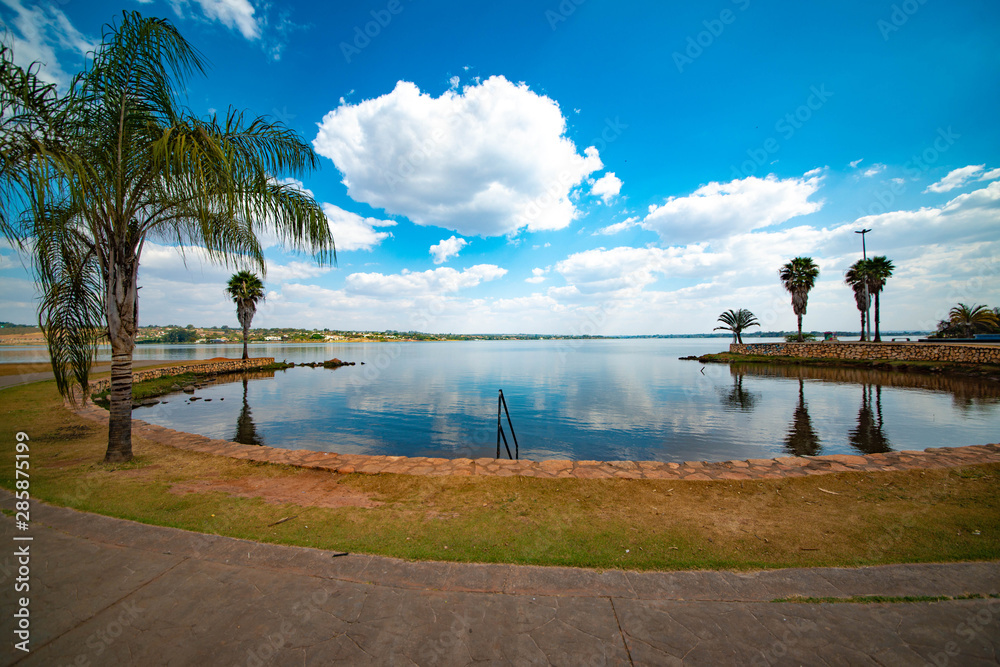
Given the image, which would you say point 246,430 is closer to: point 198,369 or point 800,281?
point 198,369

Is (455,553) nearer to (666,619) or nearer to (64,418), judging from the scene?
(666,619)

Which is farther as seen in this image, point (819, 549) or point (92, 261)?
point (92, 261)

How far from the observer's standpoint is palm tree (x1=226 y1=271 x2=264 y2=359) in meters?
41.4

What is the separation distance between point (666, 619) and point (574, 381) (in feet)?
102

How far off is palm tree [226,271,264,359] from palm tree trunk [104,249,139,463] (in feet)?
132

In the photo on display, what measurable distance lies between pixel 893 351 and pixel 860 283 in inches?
509

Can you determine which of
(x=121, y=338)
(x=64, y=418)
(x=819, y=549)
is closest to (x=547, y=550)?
(x=819, y=549)

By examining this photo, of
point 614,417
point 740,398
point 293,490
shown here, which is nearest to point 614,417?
point 614,417

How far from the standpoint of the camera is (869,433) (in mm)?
13922

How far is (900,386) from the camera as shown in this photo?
25203 millimetres

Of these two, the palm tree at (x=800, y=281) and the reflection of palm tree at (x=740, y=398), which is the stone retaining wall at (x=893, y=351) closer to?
the palm tree at (x=800, y=281)

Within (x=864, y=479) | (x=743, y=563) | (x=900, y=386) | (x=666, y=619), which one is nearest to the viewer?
(x=666, y=619)

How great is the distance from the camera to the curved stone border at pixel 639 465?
686 cm

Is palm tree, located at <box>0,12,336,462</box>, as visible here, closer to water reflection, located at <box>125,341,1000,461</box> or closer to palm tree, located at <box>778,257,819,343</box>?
water reflection, located at <box>125,341,1000,461</box>
